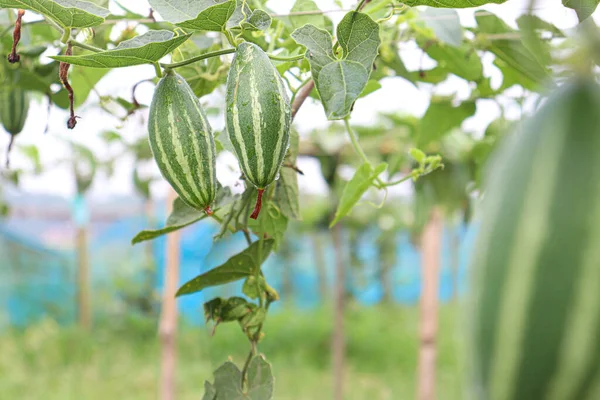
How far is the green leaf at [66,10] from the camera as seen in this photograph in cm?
50

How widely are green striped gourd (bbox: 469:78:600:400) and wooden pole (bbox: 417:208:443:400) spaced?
1876 millimetres

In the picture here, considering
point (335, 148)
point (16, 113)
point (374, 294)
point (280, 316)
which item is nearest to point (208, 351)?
point (280, 316)

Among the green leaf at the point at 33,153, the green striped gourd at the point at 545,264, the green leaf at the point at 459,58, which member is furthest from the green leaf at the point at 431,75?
the green leaf at the point at 33,153

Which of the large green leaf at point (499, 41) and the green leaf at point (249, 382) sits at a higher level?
the large green leaf at point (499, 41)

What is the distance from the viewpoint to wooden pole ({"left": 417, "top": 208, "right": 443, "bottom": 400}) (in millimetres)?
2121

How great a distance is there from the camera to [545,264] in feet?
0.68

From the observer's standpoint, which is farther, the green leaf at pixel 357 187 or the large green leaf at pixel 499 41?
the large green leaf at pixel 499 41

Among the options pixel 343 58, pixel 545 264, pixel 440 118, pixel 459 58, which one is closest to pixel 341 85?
pixel 343 58

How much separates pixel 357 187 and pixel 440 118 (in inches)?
17.0

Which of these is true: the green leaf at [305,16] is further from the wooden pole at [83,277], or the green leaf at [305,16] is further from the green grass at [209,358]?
the wooden pole at [83,277]

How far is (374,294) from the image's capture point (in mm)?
5480

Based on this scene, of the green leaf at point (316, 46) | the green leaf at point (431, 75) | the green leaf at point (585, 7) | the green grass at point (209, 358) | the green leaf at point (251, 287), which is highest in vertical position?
the green leaf at point (585, 7)

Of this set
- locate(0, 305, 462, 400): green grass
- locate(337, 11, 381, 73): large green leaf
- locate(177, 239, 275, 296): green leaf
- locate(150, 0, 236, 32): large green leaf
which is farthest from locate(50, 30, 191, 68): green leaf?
locate(0, 305, 462, 400): green grass

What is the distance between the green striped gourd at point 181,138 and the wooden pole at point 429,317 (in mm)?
1649
